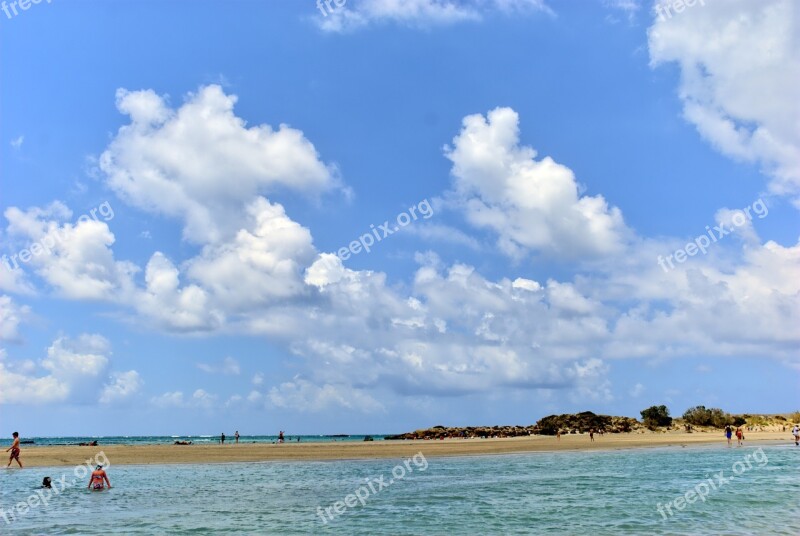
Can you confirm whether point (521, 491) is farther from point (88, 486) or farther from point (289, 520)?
point (88, 486)

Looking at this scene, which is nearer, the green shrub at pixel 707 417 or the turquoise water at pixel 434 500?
the turquoise water at pixel 434 500

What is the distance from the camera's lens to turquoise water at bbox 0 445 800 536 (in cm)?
2322

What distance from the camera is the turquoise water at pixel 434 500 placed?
23219 millimetres

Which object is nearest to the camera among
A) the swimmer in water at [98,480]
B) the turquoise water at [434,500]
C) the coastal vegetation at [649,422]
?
the turquoise water at [434,500]

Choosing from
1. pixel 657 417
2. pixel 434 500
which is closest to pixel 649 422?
pixel 657 417

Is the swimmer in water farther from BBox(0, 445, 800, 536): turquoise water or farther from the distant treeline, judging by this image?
the distant treeline

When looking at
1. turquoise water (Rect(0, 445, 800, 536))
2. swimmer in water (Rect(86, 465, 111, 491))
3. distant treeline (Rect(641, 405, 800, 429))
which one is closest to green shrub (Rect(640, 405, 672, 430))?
distant treeline (Rect(641, 405, 800, 429))

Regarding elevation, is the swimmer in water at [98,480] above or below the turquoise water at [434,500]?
above

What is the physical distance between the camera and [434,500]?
29.8m

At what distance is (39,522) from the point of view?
81.1 feet

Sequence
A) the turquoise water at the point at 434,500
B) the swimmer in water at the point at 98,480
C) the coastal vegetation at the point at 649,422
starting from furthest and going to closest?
1. the coastal vegetation at the point at 649,422
2. the swimmer in water at the point at 98,480
3. the turquoise water at the point at 434,500

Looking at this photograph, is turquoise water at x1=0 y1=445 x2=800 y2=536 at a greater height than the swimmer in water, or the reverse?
the swimmer in water

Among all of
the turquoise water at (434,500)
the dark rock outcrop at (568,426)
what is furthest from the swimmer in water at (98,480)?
the dark rock outcrop at (568,426)

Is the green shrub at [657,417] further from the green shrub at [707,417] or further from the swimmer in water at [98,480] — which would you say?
the swimmer in water at [98,480]
